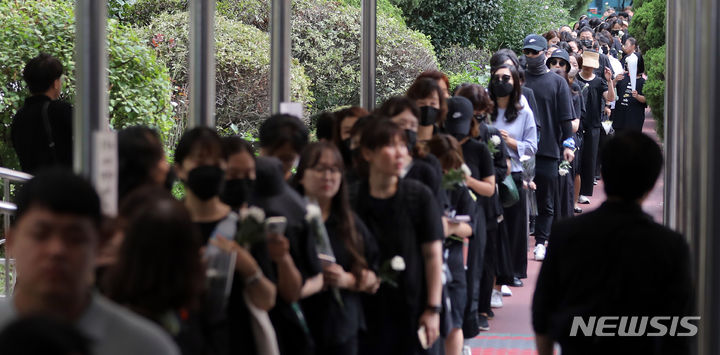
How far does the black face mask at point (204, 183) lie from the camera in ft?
13.3

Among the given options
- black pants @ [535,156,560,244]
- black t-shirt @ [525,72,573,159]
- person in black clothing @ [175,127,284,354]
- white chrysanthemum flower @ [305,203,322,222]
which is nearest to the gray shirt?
person in black clothing @ [175,127,284,354]

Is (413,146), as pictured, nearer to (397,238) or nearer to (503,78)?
(397,238)

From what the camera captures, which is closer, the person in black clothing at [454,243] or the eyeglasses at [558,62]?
the person in black clothing at [454,243]

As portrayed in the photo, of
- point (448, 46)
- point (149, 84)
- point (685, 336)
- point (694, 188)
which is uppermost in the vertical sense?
point (448, 46)

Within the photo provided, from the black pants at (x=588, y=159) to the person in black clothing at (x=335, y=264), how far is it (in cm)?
1008

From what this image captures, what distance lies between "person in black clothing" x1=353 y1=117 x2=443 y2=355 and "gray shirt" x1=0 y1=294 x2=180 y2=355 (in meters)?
2.80

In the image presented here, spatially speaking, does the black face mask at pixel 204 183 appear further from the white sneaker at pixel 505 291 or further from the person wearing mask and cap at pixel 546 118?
the person wearing mask and cap at pixel 546 118

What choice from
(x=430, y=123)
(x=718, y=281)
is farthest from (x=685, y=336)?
(x=430, y=123)

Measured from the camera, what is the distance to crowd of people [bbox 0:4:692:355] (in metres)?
2.82

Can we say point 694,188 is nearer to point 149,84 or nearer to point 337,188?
point 337,188

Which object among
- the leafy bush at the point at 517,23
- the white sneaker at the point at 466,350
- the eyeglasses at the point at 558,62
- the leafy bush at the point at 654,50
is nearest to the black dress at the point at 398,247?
the white sneaker at the point at 466,350

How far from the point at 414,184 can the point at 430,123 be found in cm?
131

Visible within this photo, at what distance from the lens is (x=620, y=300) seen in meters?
4.11

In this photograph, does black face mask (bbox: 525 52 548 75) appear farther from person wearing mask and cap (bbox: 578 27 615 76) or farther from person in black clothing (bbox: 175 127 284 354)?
person in black clothing (bbox: 175 127 284 354)
